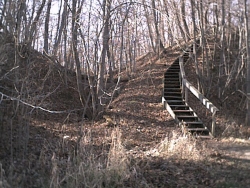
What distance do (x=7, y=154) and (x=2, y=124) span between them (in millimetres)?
893

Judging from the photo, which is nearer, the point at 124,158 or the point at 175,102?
the point at 124,158

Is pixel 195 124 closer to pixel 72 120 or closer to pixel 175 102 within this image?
pixel 175 102

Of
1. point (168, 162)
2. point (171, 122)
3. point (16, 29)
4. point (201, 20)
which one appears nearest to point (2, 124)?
point (16, 29)

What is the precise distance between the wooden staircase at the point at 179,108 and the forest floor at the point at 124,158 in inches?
20.8

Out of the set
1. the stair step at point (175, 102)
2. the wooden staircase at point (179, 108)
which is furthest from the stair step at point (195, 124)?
the stair step at point (175, 102)

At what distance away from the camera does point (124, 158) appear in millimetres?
7023

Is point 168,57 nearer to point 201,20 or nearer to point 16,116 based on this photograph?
point 201,20

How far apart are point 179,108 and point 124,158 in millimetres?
6530

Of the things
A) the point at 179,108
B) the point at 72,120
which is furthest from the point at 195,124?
the point at 72,120

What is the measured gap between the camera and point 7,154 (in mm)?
7426

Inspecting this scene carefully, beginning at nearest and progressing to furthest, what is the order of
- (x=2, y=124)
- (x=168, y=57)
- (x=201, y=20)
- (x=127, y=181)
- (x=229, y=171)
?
(x=127, y=181)
(x=229, y=171)
(x=2, y=124)
(x=201, y=20)
(x=168, y=57)

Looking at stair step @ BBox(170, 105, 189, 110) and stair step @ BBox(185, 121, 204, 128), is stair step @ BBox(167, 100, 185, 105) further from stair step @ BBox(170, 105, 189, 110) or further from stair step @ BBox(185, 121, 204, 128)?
stair step @ BBox(185, 121, 204, 128)

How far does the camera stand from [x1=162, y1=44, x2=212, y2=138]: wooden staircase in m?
10.8

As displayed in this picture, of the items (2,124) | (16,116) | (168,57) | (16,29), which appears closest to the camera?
(2,124)
